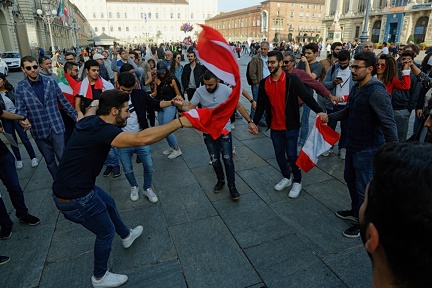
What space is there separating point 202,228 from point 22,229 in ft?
7.70

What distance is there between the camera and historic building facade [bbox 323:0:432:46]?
4153 centimetres

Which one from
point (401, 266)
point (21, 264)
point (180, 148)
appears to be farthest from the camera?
point (180, 148)

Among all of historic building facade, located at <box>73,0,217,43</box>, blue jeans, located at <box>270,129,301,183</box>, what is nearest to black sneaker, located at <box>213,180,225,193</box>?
blue jeans, located at <box>270,129,301,183</box>

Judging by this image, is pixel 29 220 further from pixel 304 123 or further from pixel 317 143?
pixel 304 123

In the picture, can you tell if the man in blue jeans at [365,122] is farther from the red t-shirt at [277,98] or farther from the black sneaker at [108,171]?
the black sneaker at [108,171]

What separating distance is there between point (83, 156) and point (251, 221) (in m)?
2.27

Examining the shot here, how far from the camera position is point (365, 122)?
10.5 feet

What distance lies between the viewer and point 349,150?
3.44m

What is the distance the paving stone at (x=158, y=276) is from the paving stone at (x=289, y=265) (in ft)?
2.56

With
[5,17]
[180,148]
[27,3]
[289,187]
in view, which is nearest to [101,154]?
[289,187]

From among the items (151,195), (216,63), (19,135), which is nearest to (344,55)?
(216,63)

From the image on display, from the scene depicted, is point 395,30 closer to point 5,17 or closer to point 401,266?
point 5,17

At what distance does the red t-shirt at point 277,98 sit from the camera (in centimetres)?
404

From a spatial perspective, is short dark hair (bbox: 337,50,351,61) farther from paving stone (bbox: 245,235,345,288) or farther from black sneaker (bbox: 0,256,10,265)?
black sneaker (bbox: 0,256,10,265)
